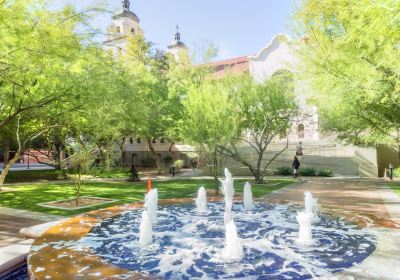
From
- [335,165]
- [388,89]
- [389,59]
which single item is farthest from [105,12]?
[335,165]

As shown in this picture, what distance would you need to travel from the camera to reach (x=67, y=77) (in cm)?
1164

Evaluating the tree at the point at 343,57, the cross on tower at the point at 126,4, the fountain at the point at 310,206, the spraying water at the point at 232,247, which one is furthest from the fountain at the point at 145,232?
the cross on tower at the point at 126,4

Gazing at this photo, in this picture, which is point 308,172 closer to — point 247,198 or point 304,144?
point 304,144

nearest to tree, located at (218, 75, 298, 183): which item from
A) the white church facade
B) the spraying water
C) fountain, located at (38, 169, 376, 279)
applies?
the white church facade

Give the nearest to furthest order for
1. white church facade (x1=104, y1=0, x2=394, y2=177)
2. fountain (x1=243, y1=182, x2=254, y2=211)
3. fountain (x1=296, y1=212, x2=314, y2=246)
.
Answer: fountain (x1=296, y1=212, x2=314, y2=246) → fountain (x1=243, y1=182, x2=254, y2=211) → white church facade (x1=104, y1=0, x2=394, y2=177)

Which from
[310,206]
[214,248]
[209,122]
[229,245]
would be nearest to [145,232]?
[214,248]

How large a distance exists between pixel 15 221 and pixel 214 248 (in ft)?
22.2

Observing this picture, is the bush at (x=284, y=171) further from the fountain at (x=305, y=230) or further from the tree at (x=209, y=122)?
the fountain at (x=305, y=230)

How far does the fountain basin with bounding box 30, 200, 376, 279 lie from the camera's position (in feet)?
19.4

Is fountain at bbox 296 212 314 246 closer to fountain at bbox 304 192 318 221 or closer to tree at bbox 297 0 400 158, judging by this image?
fountain at bbox 304 192 318 221

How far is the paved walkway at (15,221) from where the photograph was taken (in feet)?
27.5

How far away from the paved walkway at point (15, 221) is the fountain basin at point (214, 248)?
1.48m

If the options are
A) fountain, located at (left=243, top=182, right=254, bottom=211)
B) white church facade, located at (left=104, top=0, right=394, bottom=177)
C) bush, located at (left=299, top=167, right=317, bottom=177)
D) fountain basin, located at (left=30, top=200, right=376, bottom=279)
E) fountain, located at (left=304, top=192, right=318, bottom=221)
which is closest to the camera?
fountain basin, located at (left=30, top=200, right=376, bottom=279)

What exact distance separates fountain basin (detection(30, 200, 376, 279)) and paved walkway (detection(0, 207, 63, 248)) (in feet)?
4.86
